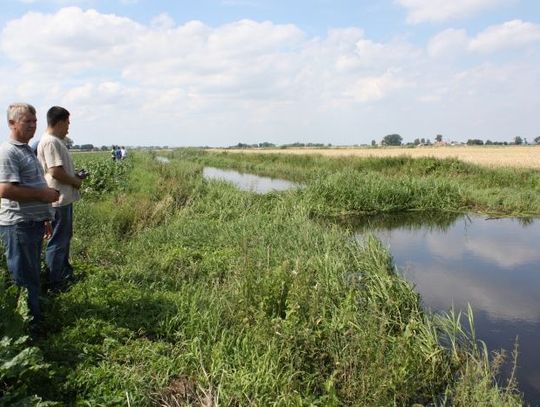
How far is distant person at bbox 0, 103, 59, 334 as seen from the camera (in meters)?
3.65

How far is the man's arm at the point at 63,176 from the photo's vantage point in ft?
15.6

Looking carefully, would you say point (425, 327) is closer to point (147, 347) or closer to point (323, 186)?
point (147, 347)

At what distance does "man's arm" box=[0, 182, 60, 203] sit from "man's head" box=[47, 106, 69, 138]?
1248mm

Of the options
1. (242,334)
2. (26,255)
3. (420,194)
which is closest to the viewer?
(26,255)

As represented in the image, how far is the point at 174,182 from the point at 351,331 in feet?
35.5

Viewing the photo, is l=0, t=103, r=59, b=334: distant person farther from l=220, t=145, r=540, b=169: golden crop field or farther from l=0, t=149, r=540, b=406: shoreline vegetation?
l=220, t=145, r=540, b=169: golden crop field

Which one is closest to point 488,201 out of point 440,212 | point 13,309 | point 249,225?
point 440,212

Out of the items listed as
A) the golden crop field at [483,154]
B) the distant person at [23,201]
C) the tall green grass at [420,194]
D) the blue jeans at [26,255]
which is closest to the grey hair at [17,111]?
the distant person at [23,201]

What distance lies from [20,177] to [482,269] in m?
7.73

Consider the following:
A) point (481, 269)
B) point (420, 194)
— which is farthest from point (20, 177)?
point (420, 194)

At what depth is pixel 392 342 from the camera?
446cm

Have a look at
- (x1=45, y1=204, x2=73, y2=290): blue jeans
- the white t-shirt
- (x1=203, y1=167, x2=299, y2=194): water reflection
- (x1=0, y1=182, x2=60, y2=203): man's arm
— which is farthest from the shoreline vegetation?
(x1=203, y1=167, x2=299, y2=194): water reflection

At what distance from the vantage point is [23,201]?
3.77m

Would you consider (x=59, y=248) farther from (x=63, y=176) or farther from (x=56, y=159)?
(x=56, y=159)
